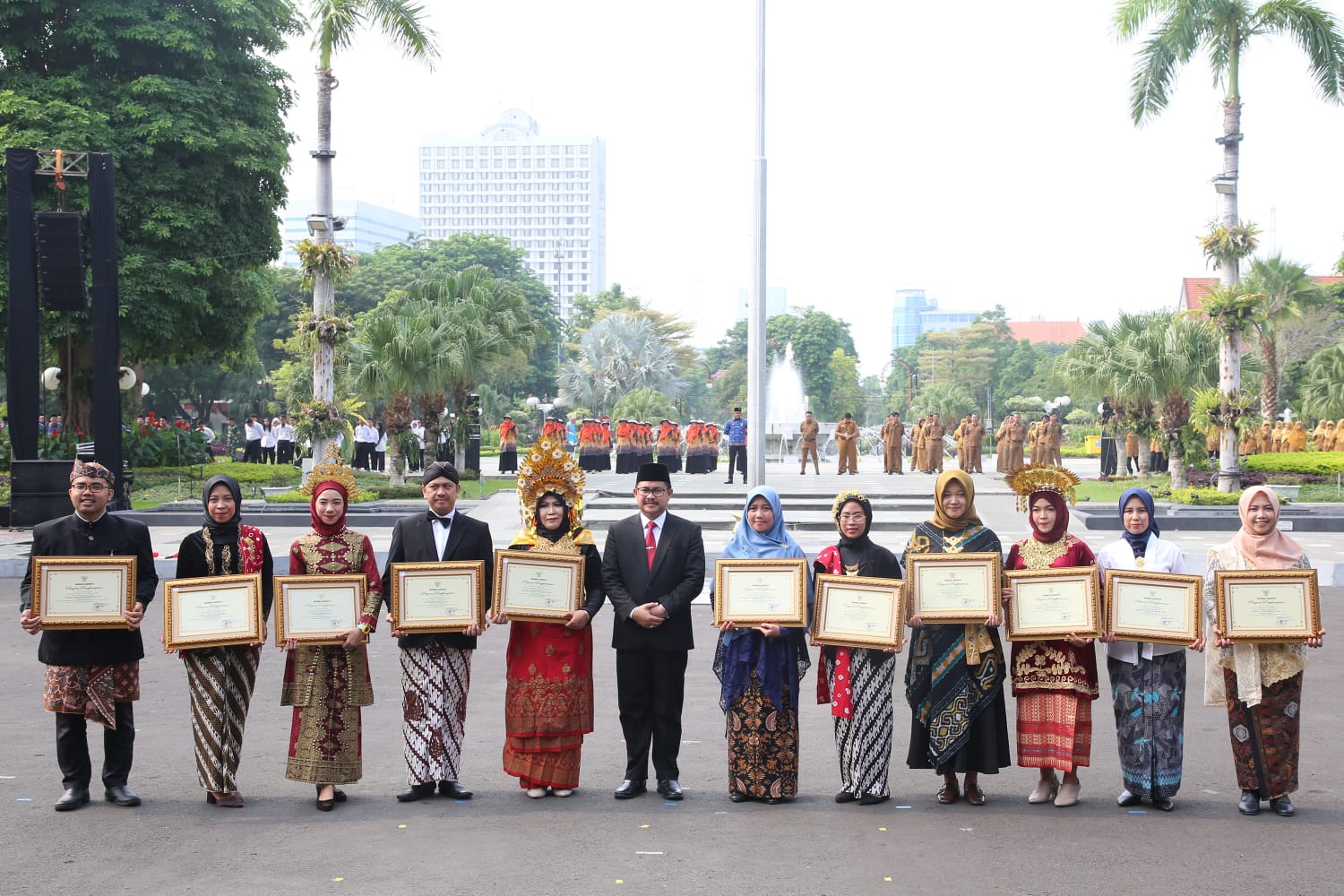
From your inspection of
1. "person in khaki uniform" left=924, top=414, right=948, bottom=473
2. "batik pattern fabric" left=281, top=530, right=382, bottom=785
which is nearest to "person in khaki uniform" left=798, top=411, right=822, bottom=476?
"person in khaki uniform" left=924, top=414, right=948, bottom=473

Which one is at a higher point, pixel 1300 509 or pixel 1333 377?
pixel 1333 377

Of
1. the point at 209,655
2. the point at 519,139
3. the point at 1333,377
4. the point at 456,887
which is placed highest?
the point at 519,139

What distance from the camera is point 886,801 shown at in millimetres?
6184

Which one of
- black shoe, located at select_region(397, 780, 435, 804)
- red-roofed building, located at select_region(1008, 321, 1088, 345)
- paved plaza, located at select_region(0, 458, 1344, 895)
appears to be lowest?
paved plaza, located at select_region(0, 458, 1344, 895)

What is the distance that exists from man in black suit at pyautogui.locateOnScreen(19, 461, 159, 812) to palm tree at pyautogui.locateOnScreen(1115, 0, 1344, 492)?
62.9 ft

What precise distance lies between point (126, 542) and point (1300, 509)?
64.1 feet

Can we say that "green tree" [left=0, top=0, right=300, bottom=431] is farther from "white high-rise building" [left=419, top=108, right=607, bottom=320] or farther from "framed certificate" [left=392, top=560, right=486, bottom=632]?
"white high-rise building" [left=419, top=108, right=607, bottom=320]

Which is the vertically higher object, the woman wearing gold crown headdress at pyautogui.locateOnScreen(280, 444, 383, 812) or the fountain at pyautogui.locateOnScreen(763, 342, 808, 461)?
the fountain at pyautogui.locateOnScreen(763, 342, 808, 461)

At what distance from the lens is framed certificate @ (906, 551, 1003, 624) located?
599 centimetres

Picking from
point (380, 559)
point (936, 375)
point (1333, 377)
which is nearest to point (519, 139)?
point (936, 375)

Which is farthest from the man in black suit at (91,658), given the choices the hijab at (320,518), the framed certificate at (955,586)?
the framed certificate at (955,586)

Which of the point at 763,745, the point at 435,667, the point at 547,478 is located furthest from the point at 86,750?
the point at 763,745

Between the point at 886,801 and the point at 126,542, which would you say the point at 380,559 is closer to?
the point at 126,542

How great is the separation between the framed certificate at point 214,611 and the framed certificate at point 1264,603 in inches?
176
